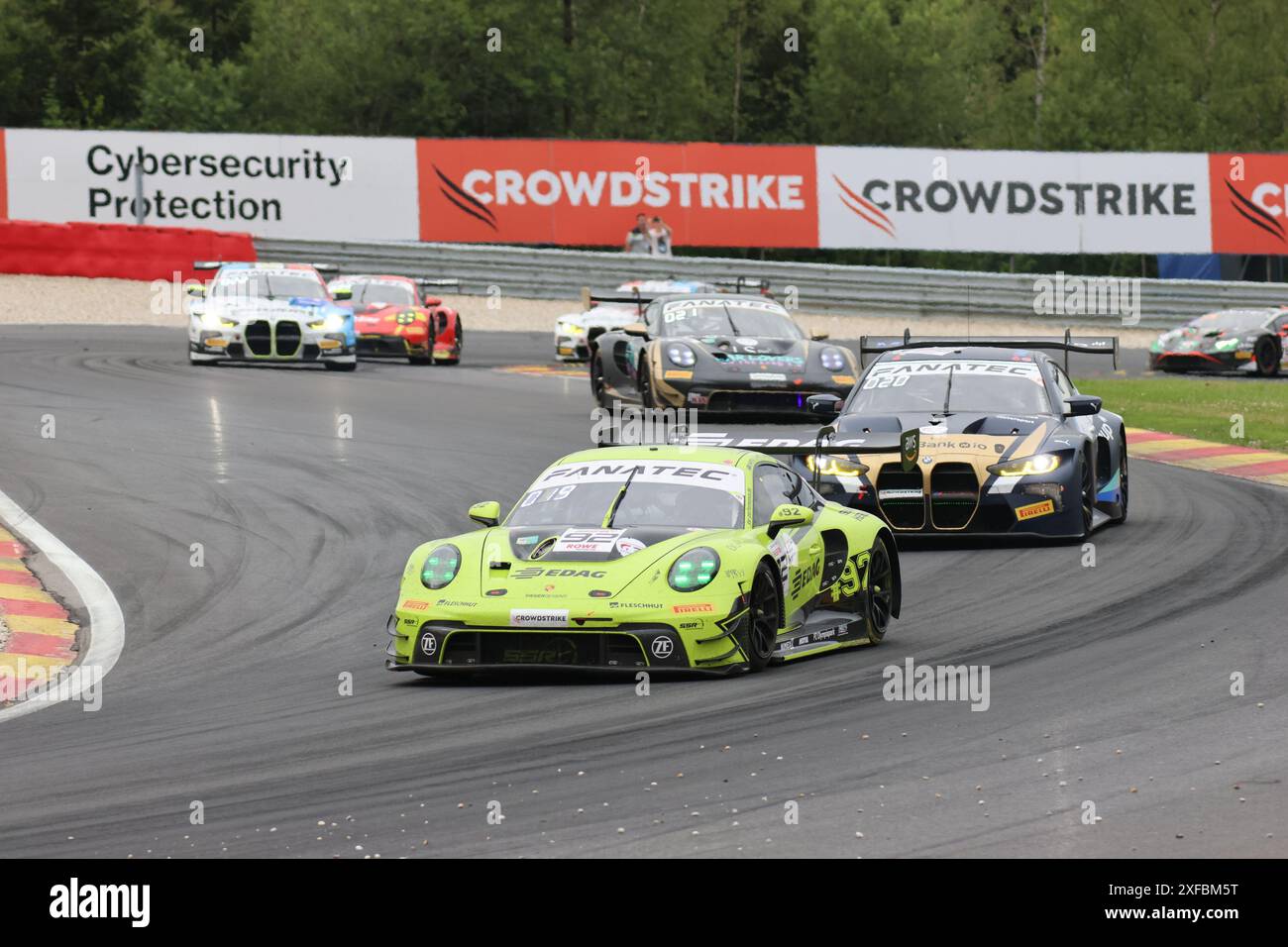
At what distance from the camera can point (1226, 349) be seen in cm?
3069

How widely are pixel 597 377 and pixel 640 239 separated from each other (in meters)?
12.8

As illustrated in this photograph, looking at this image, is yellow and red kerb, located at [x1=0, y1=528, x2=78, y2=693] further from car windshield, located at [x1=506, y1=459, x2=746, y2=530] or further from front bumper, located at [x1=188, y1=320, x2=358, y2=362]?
front bumper, located at [x1=188, y1=320, x2=358, y2=362]

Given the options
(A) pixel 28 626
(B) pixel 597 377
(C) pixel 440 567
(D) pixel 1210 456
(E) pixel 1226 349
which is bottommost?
(A) pixel 28 626

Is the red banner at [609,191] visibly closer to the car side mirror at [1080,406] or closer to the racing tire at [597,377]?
the racing tire at [597,377]

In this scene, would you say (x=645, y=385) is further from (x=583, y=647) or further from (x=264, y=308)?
(x=583, y=647)

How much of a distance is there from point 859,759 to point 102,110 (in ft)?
164

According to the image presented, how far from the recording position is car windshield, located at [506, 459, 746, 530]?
35.1ft

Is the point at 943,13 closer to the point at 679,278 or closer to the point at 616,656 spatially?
the point at 679,278

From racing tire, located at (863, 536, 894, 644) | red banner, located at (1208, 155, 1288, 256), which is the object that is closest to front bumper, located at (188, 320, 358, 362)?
racing tire, located at (863, 536, 894, 644)

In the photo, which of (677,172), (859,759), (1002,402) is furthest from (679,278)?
(859,759)

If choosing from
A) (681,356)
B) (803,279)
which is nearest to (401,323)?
(681,356)

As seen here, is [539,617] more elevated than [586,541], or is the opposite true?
[586,541]

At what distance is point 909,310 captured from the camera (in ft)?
115
